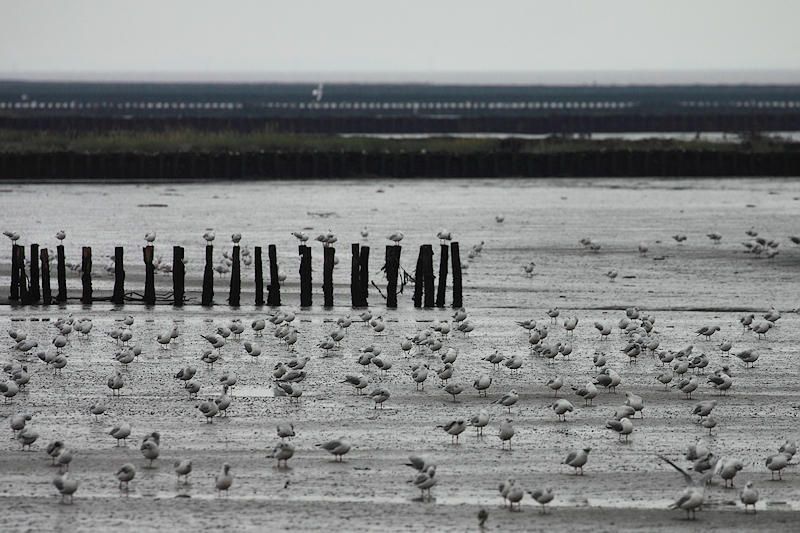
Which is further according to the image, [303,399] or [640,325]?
[640,325]

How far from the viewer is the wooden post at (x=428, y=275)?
24359 mm

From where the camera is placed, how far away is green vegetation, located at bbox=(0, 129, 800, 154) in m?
65.6

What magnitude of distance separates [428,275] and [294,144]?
46.1 meters

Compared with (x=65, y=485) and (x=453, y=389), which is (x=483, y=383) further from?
(x=65, y=485)

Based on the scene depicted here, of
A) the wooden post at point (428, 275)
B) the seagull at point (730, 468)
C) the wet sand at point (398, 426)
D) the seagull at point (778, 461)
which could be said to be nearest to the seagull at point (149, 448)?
the wet sand at point (398, 426)

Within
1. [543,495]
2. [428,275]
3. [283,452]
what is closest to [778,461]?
[543,495]

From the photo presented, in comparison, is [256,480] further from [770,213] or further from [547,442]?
[770,213]

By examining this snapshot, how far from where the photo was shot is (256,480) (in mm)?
12531

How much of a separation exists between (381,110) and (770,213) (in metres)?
122

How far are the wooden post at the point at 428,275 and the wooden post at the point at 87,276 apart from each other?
6769 millimetres

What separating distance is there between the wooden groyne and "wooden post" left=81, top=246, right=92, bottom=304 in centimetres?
3615

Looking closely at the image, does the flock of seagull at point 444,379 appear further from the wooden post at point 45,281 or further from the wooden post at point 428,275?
the wooden post at point 45,281

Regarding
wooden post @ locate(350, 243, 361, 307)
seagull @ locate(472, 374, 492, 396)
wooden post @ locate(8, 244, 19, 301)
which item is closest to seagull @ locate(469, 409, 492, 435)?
seagull @ locate(472, 374, 492, 396)

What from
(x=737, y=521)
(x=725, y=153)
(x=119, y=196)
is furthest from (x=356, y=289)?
(x=725, y=153)
